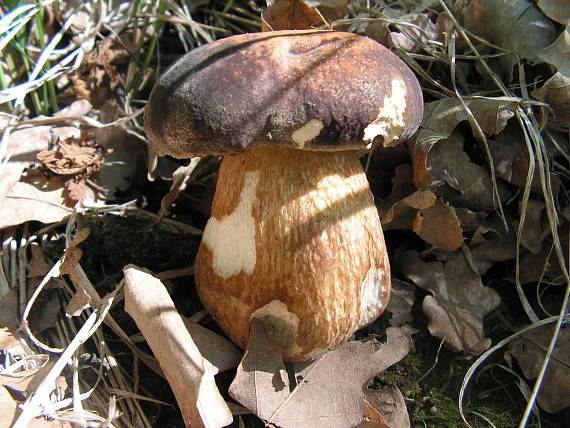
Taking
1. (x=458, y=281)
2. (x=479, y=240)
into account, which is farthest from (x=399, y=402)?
(x=479, y=240)

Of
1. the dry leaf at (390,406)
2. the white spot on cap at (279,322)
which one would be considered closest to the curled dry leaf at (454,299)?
the dry leaf at (390,406)

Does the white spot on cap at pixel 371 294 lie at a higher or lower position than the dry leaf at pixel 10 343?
lower

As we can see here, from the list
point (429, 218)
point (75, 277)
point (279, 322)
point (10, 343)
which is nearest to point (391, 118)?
point (429, 218)

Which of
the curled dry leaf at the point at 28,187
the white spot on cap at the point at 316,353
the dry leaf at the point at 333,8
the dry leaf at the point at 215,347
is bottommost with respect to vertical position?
the white spot on cap at the point at 316,353

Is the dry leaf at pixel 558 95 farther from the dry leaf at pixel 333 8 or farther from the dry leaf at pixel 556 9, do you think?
the dry leaf at pixel 333 8

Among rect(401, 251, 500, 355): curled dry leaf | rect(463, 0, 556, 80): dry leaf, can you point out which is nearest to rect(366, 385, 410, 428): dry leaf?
rect(401, 251, 500, 355): curled dry leaf

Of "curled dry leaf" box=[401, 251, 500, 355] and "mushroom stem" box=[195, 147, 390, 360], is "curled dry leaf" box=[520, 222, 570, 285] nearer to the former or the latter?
"curled dry leaf" box=[401, 251, 500, 355]
